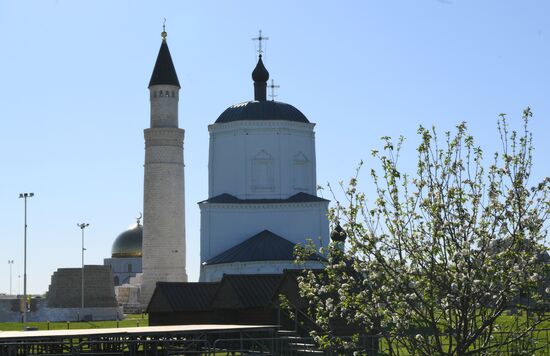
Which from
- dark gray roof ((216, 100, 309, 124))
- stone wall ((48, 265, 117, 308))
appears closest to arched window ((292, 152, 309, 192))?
dark gray roof ((216, 100, 309, 124))

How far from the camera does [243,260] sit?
5256 centimetres

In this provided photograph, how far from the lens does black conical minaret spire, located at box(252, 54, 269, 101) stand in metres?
61.0

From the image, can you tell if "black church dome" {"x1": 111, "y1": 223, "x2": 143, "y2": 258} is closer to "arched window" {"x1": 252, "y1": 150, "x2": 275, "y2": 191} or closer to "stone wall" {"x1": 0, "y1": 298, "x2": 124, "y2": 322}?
"stone wall" {"x1": 0, "y1": 298, "x2": 124, "y2": 322}

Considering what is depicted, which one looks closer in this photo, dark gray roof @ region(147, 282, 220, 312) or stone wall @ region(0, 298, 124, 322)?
dark gray roof @ region(147, 282, 220, 312)

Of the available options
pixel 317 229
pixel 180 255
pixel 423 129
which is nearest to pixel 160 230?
pixel 180 255

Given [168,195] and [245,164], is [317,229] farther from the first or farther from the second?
[168,195]

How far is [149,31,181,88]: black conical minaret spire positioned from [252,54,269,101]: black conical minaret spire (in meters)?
9.08

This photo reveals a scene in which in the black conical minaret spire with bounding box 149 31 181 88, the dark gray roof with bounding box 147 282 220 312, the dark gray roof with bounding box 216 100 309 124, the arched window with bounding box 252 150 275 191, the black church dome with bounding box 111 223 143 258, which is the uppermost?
the black conical minaret spire with bounding box 149 31 181 88

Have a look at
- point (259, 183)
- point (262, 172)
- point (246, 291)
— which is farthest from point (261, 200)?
point (246, 291)

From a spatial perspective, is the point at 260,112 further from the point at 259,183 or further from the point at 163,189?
the point at 163,189

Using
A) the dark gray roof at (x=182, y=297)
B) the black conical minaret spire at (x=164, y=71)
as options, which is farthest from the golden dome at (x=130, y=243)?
the dark gray roof at (x=182, y=297)

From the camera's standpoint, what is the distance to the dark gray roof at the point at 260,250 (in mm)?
52375

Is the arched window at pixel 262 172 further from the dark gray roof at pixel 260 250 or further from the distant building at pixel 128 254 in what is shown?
the distant building at pixel 128 254

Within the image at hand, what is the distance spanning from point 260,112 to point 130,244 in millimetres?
45515
